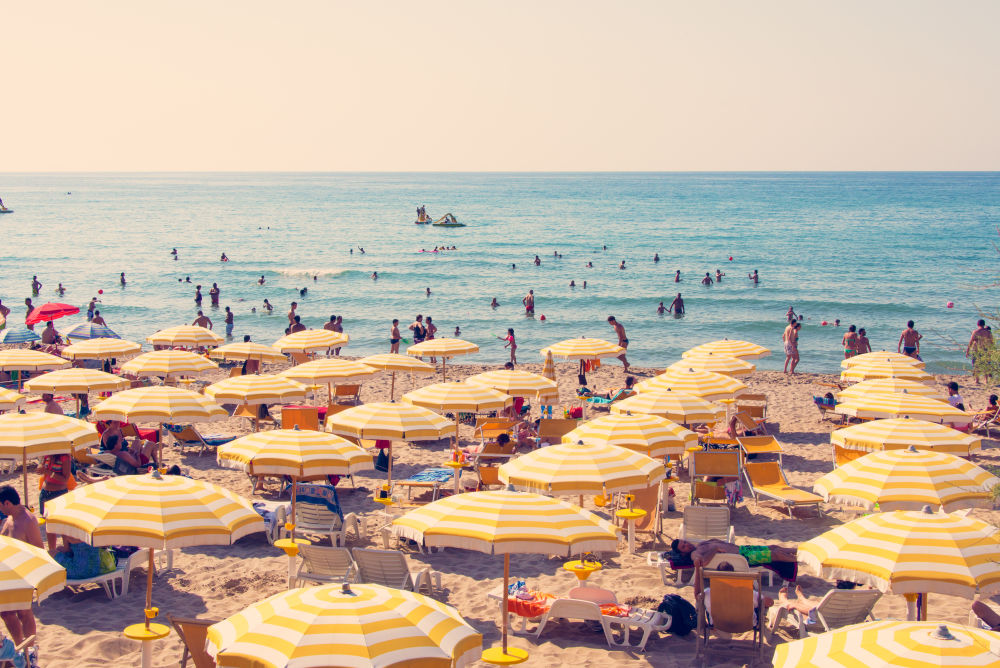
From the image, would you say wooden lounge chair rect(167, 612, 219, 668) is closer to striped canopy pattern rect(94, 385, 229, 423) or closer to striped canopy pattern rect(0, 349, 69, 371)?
striped canopy pattern rect(94, 385, 229, 423)

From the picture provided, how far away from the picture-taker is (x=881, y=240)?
7250cm

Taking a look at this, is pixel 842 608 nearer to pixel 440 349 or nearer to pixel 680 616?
pixel 680 616

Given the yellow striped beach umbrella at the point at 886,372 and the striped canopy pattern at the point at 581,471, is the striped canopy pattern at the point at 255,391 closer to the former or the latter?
the striped canopy pattern at the point at 581,471

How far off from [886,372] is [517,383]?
7.31 meters

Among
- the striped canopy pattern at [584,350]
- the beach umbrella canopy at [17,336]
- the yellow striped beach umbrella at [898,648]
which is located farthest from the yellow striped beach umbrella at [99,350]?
the yellow striped beach umbrella at [898,648]

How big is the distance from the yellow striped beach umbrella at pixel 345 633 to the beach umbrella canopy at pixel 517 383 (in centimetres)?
938

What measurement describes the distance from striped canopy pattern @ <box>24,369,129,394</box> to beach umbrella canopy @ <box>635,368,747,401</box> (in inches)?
355

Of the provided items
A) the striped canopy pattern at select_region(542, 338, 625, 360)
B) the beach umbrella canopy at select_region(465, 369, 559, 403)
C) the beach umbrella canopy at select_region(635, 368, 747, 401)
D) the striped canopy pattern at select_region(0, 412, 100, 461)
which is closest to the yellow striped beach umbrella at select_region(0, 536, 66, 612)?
the striped canopy pattern at select_region(0, 412, 100, 461)

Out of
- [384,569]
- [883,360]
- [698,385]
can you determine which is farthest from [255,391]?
[883,360]

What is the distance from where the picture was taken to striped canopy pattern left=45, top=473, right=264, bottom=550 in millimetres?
7258

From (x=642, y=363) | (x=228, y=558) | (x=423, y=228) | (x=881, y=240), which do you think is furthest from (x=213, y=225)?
(x=228, y=558)

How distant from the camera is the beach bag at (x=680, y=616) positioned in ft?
28.1

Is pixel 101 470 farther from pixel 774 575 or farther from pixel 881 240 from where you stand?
pixel 881 240

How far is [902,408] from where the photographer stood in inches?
541
